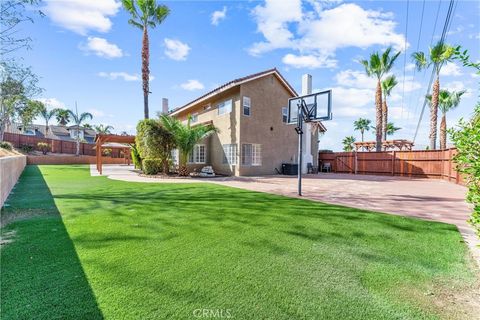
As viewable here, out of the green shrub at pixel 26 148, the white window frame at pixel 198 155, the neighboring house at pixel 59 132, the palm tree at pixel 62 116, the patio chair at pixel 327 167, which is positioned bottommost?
the patio chair at pixel 327 167

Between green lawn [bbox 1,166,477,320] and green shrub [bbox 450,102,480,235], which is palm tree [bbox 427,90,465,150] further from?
green shrub [bbox 450,102,480,235]

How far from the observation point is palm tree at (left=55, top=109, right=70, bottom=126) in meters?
46.9

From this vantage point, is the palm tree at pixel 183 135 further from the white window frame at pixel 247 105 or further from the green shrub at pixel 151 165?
the white window frame at pixel 247 105

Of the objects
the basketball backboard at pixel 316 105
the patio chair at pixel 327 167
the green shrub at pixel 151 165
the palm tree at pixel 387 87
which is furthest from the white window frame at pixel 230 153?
the palm tree at pixel 387 87

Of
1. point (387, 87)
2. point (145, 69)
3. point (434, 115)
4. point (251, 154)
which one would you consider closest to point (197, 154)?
point (251, 154)

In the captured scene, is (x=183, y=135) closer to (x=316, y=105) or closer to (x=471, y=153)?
(x=316, y=105)

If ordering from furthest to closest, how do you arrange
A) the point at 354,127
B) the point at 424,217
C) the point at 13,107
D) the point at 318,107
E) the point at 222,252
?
the point at 354,127
the point at 13,107
the point at 318,107
the point at 424,217
the point at 222,252

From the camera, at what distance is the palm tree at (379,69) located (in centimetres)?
2288

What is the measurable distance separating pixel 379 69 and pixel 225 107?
54.2ft

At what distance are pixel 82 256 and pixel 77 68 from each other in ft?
60.7

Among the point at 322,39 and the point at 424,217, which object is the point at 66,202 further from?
the point at 322,39

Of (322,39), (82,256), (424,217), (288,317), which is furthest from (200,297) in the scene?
(322,39)

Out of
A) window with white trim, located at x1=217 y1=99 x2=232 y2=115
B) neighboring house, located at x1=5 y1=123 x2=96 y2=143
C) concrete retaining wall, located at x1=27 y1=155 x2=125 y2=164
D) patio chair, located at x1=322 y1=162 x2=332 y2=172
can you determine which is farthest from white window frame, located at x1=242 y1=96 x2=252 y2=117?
neighboring house, located at x1=5 y1=123 x2=96 y2=143

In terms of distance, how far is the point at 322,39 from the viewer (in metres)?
14.8
